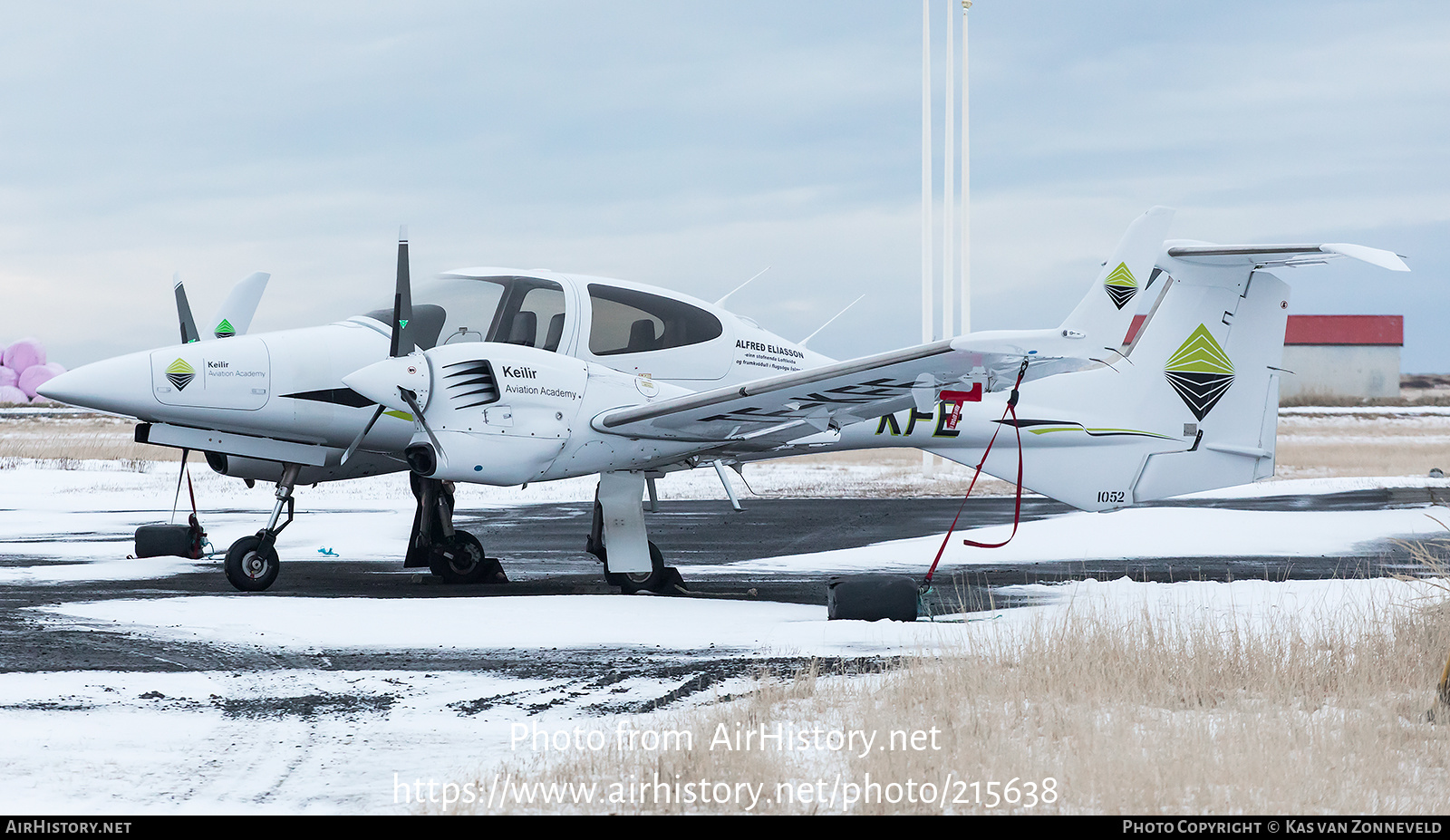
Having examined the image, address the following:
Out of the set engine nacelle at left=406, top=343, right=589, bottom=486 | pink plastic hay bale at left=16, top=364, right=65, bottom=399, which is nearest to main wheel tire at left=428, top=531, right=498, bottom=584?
engine nacelle at left=406, top=343, right=589, bottom=486

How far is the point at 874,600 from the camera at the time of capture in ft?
27.2

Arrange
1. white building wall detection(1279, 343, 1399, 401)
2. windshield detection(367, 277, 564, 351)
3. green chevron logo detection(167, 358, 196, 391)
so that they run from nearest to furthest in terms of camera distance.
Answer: green chevron logo detection(167, 358, 196, 391) < windshield detection(367, 277, 564, 351) < white building wall detection(1279, 343, 1399, 401)

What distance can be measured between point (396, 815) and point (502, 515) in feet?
55.4

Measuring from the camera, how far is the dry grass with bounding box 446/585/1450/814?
434 centimetres

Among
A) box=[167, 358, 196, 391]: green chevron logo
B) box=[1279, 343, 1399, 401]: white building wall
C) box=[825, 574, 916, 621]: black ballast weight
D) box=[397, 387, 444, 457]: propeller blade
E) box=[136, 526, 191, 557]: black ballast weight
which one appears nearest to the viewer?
box=[825, 574, 916, 621]: black ballast weight

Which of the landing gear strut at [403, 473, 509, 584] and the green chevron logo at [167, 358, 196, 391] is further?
the landing gear strut at [403, 473, 509, 584]

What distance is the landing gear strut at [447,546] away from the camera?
37.6 feet

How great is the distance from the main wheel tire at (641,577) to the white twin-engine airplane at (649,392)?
2 cm

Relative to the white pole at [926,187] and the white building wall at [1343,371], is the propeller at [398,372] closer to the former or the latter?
the white pole at [926,187]

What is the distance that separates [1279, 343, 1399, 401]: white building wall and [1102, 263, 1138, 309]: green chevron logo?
221 ft

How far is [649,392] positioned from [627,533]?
1.25m

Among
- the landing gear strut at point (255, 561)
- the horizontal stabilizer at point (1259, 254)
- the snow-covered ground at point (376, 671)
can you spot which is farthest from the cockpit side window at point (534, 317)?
the horizontal stabilizer at point (1259, 254)

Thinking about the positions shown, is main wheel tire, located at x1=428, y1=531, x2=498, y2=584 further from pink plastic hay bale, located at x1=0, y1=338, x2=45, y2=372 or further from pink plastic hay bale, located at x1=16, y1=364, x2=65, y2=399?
pink plastic hay bale, located at x1=0, y1=338, x2=45, y2=372

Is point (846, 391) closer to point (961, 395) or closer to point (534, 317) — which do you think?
point (961, 395)
